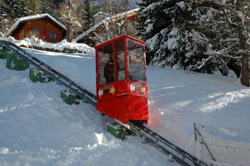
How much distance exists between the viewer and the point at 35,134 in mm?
6266

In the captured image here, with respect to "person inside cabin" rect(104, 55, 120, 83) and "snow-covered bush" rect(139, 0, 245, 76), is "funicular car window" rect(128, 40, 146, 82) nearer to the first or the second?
"person inside cabin" rect(104, 55, 120, 83)

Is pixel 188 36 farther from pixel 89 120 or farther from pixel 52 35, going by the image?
pixel 52 35

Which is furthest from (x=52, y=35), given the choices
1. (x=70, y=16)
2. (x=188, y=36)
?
(x=188, y=36)

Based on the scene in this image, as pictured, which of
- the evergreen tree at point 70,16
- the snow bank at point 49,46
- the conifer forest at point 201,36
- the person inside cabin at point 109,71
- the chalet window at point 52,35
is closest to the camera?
the person inside cabin at point 109,71

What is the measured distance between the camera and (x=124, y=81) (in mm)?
7332

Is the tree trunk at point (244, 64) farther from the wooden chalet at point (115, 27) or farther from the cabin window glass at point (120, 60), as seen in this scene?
the wooden chalet at point (115, 27)

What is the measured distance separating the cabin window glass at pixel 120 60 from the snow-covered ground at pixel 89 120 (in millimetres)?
1807

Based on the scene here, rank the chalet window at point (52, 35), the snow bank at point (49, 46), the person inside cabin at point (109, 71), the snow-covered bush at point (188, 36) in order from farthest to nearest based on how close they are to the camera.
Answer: the chalet window at point (52, 35) → the snow bank at point (49, 46) → the snow-covered bush at point (188, 36) → the person inside cabin at point (109, 71)

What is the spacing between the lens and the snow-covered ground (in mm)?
5574

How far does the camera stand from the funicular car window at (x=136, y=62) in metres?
7.52

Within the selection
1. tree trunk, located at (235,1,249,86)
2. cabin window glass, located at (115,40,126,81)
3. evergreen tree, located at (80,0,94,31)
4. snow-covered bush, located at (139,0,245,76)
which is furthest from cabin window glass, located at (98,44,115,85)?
evergreen tree, located at (80,0,94,31)

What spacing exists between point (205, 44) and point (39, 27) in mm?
31355

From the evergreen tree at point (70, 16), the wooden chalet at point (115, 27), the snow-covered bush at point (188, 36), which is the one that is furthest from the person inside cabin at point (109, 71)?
the evergreen tree at point (70, 16)

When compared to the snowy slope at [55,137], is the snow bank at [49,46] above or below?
above
